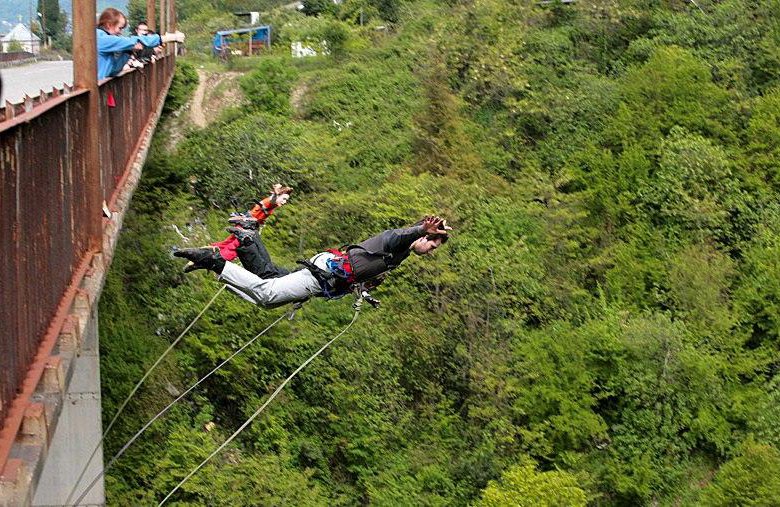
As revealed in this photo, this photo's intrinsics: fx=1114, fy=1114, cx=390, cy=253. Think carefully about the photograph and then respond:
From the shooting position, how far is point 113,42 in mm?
10500

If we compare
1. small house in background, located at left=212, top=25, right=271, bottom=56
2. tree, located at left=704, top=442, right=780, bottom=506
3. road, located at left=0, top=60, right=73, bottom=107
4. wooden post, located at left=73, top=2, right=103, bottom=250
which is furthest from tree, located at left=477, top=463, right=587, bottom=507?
small house in background, located at left=212, top=25, right=271, bottom=56

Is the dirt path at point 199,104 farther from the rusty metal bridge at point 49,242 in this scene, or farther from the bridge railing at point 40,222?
the bridge railing at point 40,222

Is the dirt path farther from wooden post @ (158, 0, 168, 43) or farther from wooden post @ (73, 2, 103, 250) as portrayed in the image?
wooden post @ (73, 2, 103, 250)

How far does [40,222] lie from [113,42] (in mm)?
4100

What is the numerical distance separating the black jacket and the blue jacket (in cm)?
290

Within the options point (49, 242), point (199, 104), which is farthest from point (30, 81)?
point (199, 104)

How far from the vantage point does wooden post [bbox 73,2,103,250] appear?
8.84 m

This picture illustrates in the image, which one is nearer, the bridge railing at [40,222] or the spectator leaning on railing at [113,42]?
the bridge railing at [40,222]

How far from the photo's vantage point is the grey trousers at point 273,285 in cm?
1013

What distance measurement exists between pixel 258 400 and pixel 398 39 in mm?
18564

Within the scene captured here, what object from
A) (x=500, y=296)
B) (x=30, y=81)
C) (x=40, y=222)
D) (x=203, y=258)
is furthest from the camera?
(x=500, y=296)

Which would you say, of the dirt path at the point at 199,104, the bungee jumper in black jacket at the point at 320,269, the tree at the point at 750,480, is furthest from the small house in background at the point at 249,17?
the bungee jumper in black jacket at the point at 320,269

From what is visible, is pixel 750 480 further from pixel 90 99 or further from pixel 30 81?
pixel 90 99

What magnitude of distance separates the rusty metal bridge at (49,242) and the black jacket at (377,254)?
2.26 m
